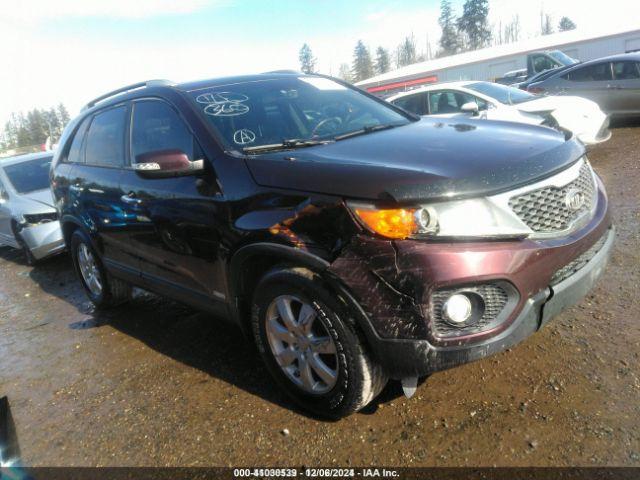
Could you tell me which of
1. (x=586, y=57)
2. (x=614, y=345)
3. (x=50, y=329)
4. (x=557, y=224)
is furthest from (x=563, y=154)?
(x=586, y=57)

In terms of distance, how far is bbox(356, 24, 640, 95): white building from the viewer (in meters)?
37.2

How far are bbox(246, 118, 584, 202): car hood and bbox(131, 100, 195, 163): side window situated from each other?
2.19 ft

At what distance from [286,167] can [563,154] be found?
1.38m

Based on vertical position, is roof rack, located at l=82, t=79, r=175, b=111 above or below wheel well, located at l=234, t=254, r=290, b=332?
above

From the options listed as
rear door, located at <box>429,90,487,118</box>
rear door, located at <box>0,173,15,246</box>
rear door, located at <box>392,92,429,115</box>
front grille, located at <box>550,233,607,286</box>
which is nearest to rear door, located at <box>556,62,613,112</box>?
rear door, located at <box>429,90,487,118</box>

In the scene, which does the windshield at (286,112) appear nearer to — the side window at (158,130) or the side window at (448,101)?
the side window at (158,130)

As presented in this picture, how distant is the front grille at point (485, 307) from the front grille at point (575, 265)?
300 millimetres

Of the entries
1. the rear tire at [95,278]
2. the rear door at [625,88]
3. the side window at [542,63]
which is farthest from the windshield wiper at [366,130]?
the side window at [542,63]

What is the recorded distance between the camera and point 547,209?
2264mm

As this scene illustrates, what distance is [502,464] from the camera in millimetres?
2152

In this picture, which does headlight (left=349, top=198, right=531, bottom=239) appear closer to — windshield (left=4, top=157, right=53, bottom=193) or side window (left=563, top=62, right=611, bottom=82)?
windshield (left=4, top=157, right=53, bottom=193)

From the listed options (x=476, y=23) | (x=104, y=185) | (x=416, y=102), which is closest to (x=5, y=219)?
(x=104, y=185)

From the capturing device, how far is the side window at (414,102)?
29.7 ft

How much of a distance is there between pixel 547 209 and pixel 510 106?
6.76 m
